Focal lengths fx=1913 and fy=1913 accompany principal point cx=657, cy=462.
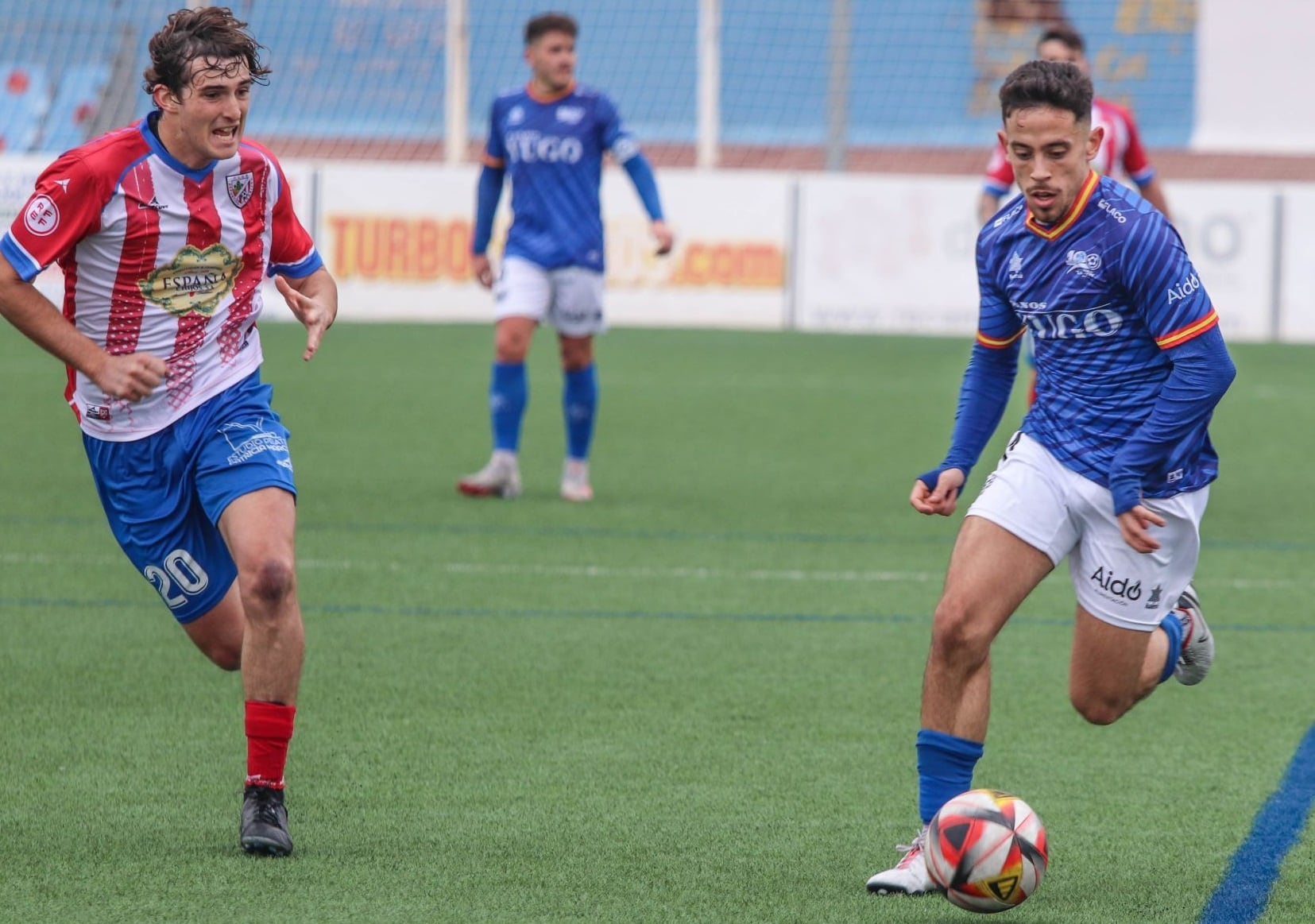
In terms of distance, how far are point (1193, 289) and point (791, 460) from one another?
6727 millimetres

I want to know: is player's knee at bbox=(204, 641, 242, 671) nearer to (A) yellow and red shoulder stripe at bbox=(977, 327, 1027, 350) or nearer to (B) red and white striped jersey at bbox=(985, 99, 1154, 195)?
(A) yellow and red shoulder stripe at bbox=(977, 327, 1027, 350)

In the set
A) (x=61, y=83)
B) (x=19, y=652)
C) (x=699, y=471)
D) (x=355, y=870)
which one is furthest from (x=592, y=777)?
(x=61, y=83)

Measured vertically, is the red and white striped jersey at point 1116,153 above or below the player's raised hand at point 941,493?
above

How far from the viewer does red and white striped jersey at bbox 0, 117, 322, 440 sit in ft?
13.6

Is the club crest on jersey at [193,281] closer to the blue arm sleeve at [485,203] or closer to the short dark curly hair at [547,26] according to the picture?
the short dark curly hair at [547,26]

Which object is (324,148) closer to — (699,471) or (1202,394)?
(699,471)

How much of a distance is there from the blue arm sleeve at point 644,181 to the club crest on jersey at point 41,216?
5.35 m

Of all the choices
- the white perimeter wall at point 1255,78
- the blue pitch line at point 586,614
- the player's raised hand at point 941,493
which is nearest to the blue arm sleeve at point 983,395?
the player's raised hand at point 941,493

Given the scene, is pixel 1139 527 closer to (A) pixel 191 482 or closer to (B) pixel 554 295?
(A) pixel 191 482

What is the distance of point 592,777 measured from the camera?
4.67 metres

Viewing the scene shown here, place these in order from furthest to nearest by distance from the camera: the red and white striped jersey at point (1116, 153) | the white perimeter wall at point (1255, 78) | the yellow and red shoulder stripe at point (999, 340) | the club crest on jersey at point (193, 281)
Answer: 1. the white perimeter wall at point (1255, 78)
2. the red and white striped jersey at point (1116, 153)
3. the club crest on jersey at point (193, 281)
4. the yellow and red shoulder stripe at point (999, 340)

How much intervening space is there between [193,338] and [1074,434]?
78.3 inches

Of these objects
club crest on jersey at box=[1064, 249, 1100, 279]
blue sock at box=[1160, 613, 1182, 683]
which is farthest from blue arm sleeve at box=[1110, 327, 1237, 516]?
blue sock at box=[1160, 613, 1182, 683]

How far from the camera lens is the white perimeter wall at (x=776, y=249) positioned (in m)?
16.7
